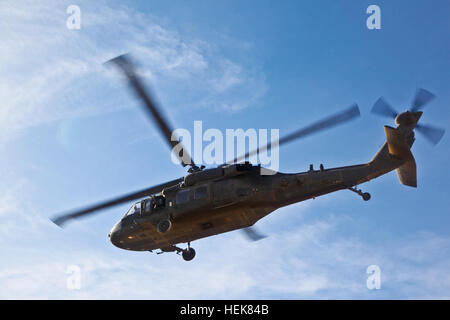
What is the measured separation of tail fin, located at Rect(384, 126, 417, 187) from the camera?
69.8ft

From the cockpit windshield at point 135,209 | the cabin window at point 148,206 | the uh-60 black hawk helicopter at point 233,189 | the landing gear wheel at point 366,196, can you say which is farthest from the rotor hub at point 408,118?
the cockpit windshield at point 135,209

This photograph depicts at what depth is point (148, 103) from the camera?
20.1 m

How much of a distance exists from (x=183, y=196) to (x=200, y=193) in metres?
0.89

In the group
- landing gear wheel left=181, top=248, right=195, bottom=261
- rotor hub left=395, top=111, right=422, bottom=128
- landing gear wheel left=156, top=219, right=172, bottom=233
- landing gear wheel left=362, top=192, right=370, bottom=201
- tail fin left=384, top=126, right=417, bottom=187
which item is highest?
rotor hub left=395, top=111, right=422, bottom=128

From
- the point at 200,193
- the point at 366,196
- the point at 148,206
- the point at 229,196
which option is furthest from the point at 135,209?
the point at 366,196

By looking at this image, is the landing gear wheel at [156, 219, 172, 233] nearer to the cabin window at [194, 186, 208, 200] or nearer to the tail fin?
the cabin window at [194, 186, 208, 200]

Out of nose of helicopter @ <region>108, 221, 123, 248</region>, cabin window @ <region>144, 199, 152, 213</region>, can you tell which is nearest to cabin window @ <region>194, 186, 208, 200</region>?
cabin window @ <region>144, 199, 152, 213</region>

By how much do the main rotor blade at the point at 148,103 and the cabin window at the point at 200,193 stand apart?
5.73 ft

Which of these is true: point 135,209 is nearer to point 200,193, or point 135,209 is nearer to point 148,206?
point 148,206

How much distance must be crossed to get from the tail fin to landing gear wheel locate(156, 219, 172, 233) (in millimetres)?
10110

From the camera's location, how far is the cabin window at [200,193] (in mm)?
21828
